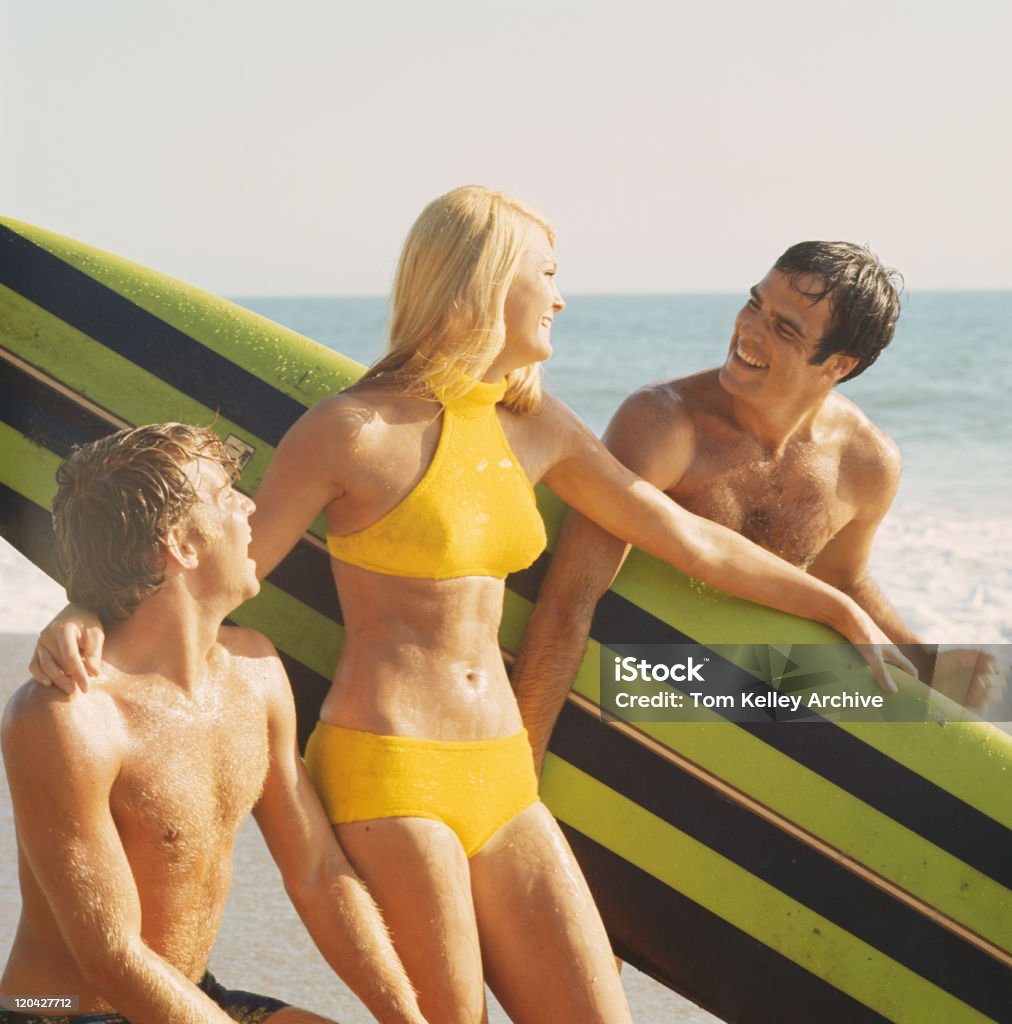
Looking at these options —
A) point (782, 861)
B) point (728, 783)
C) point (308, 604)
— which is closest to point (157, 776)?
point (308, 604)

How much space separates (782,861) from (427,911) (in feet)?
3.15

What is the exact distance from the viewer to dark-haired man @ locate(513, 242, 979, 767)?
306cm

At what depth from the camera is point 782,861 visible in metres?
3.04

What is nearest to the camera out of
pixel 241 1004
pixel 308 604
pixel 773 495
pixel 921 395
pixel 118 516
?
pixel 118 516

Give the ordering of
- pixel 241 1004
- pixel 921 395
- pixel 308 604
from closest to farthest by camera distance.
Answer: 1. pixel 241 1004
2. pixel 308 604
3. pixel 921 395

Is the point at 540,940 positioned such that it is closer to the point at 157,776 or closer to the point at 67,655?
the point at 157,776

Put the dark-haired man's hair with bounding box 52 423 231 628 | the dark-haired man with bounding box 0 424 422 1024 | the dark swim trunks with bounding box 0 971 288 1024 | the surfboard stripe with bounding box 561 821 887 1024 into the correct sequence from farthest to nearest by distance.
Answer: the surfboard stripe with bounding box 561 821 887 1024
the dark swim trunks with bounding box 0 971 288 1024
the dark-haired man's hair with bounding box 52 423 231 628
the dark-haired man with bounding box 0 424 422 1024

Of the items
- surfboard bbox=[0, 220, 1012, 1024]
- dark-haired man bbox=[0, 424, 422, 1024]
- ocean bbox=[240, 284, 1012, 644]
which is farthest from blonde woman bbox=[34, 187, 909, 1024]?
ocean bbox=[240, 284, 1012, 644]

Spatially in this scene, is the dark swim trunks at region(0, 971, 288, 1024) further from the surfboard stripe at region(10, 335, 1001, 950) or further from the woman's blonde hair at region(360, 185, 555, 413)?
the woman's blonde hair at region(360, 185, 555, 413)

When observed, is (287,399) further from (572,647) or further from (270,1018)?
(270,1018)

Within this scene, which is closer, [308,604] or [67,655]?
[67,655]

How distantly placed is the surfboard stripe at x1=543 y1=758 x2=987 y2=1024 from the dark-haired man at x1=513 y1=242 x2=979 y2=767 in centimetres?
18

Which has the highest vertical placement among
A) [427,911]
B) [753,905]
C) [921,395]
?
[427,911]

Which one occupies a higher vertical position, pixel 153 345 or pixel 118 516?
pixel 153 345
